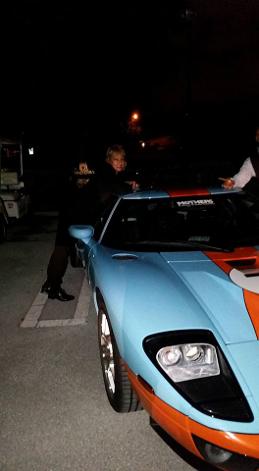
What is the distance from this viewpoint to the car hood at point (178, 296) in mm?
2002

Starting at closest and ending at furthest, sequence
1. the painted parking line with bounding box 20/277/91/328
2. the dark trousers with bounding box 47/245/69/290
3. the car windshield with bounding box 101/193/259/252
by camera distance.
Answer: the car windshield with bounding box 101/193/259/252 < the painted parking line with bounding box 20/277/91/328 < the dark trousers with bounding box 47/245/69/290

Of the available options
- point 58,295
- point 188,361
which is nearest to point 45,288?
point 58,295

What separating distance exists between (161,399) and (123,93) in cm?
2865

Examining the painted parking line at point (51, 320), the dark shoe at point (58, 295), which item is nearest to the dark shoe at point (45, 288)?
the painted parking line at point (51, 320)

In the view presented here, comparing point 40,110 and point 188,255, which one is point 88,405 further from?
point 40,110

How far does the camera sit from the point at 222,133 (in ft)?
197

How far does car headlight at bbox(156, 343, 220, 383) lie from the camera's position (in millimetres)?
1842

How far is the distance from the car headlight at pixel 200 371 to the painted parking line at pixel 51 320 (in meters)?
2.33

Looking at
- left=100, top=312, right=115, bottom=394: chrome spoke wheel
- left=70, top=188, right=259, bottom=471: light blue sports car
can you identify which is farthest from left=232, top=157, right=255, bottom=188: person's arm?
left=100, top=312, right=115, bottom=394: chrome spoke wheel

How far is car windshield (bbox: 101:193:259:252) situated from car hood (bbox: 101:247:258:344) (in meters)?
0.28

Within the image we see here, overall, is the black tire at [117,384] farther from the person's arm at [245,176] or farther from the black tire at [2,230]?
the black tire at [2,230]

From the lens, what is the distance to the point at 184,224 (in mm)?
3291

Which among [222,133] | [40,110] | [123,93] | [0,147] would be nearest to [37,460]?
[0,147]

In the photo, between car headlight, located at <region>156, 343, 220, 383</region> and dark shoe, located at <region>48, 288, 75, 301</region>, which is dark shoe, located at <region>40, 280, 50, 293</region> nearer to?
dark shoe, located at <region>48, 288, 75, 301</region>
